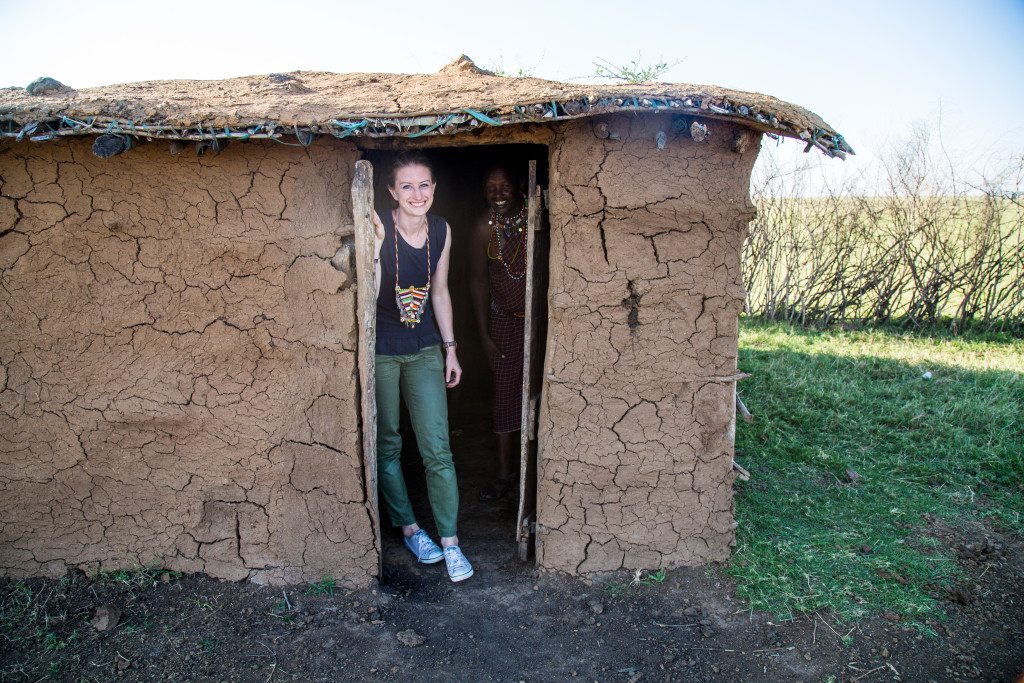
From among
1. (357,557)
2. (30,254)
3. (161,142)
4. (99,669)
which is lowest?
(99,669)

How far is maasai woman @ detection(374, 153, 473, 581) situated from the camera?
3412 millimetres

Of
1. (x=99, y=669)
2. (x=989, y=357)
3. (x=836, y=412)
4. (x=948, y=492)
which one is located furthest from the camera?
(x=989, y=357)

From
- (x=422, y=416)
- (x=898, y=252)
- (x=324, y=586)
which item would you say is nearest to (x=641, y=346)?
(x=422, y=416)

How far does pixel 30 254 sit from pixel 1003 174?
9157 millimetres

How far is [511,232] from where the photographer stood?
4074 millimetres

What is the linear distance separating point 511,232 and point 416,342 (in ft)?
3.20

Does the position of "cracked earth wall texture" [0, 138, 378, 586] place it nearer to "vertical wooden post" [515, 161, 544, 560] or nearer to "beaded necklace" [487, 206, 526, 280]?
"vertical wooden post" [515, 161, 544, 560]

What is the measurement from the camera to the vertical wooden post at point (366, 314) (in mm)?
3150

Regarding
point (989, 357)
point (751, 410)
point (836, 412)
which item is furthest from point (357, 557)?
point (989, 357)

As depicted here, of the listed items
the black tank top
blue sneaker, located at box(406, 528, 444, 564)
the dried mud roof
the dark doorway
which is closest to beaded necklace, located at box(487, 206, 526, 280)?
the dark doorway

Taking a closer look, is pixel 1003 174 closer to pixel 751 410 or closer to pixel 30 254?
pixel 751 410

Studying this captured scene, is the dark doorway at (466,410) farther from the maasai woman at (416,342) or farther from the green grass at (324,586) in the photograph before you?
the green grass at (324,586)

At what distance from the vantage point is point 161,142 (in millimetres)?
3152

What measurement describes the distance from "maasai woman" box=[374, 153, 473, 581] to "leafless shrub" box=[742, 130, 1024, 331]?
21.0 feet
